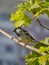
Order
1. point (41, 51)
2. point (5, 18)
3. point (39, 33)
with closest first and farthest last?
point (41, 51)
point (39, 33)
point (5, 18)

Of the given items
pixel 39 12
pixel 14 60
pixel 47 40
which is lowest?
pixel 14 60

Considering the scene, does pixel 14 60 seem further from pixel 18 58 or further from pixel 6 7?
pixel 6 7

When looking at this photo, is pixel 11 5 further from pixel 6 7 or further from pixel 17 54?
pixel 17 54

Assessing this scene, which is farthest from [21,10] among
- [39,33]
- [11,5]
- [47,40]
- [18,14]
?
[11,5]

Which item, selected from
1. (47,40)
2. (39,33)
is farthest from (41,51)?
(39,33)

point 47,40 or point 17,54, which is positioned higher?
point 47,40

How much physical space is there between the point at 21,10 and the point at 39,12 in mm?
81

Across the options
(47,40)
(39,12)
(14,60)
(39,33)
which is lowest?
(14,60)

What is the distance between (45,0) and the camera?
103 cm

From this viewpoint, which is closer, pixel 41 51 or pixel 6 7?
pixel 41 51

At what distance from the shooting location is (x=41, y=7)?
0.97 m

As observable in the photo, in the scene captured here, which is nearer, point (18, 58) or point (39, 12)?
point (39, 12)

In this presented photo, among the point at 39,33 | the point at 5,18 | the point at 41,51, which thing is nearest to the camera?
the point at 41,51

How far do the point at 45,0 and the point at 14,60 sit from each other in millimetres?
4385
